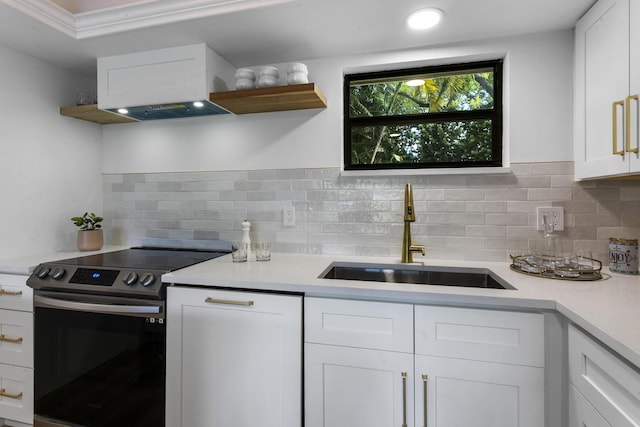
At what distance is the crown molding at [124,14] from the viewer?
1482 millimetres

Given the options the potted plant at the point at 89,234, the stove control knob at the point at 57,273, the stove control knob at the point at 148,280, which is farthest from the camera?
the potted plant at the point at 89,234

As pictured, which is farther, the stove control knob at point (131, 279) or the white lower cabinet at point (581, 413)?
the stove control knob at point (131, 279)

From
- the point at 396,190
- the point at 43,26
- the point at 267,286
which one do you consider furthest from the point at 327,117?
the point at 43,26

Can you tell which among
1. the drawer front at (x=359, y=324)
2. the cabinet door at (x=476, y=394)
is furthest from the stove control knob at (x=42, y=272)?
the cabinet door at (x=476, y=394)

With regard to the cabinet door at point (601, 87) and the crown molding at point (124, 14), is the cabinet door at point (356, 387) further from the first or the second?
the crown molding at point (124, 14)

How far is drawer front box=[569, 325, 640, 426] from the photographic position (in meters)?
0.75

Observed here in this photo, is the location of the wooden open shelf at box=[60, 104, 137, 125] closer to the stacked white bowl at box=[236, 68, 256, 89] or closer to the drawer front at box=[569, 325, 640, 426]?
the stacked white bowl at box=[236, 68, 256, 89]

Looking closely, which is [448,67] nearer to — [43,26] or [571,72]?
[571,72]

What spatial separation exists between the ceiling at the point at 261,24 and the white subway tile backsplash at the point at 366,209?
725 millimetres

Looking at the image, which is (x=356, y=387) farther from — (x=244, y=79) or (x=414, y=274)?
(x=244, y=79)

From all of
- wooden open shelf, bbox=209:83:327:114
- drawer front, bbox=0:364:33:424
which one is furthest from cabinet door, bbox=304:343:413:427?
drawer front, bbox=0:364:33:424

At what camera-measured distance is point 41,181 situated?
1981mm

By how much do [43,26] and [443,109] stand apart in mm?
2223

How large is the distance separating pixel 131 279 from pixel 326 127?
4.40ft
